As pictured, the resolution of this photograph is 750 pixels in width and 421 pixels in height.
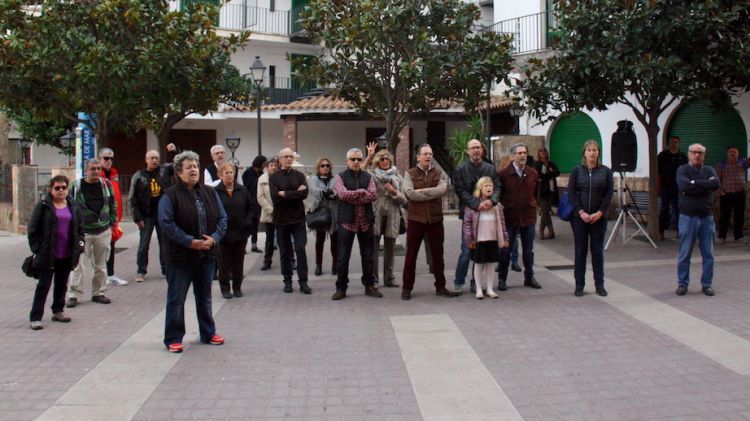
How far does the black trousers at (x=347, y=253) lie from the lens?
30.3 feet

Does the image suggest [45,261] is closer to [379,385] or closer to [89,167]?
[89,167]

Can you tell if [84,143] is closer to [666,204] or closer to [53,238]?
[53,238]

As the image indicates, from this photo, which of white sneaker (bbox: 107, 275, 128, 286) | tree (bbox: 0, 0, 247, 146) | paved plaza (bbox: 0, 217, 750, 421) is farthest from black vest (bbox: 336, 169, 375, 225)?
Answer: tree (bbox: 0, 0, 247, 146)

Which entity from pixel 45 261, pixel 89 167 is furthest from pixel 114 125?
pixel 45 261

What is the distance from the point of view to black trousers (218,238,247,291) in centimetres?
948

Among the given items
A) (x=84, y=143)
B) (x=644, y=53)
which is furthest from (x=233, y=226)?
(x=84, y=143)

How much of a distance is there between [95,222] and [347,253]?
289cm

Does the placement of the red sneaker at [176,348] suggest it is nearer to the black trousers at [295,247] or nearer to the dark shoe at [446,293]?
the black trousers at [295,247]

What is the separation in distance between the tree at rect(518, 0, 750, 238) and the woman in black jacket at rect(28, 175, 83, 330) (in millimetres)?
8302

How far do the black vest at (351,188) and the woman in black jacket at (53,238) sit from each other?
112 inches

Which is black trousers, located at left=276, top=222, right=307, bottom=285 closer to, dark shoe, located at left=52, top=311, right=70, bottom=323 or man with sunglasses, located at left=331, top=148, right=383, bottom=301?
man with sunglasses, located at left=331, top=148, right=383, bottom=301

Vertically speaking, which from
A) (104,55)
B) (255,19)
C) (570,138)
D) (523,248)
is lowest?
(523,248)

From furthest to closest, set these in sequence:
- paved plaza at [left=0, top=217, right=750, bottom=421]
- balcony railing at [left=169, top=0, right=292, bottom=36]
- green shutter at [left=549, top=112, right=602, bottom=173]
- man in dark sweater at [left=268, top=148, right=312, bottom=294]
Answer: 1. balcony railing at [left=169, top=0, right=292, bottom=36]
2. green shutter at [left=549, top=112, right=602, bottom=173]
3. man in dark sweater at [left=268, top=148, right=312, bottom=294]
4. paved plaza at [left=0, top=217, right=750, bottom=421]

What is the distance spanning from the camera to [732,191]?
13672 millimetres
